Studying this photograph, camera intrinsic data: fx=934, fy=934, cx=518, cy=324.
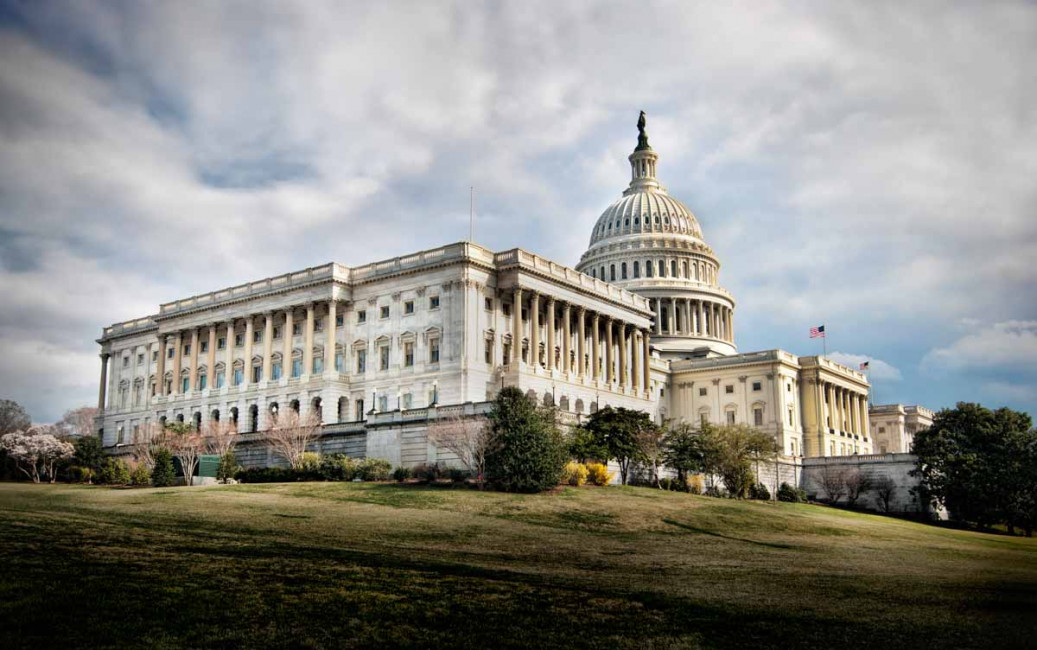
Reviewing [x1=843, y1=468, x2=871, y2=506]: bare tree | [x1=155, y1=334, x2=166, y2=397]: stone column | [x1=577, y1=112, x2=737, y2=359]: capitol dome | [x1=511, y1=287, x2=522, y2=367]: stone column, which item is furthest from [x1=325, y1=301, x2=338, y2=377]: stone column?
[x1=577, y1=112, x2=737, y2=359]: capitol dome

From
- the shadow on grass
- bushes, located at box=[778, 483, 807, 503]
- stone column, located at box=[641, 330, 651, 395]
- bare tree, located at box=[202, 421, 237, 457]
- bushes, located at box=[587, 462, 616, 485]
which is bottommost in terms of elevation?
the shadow on grass

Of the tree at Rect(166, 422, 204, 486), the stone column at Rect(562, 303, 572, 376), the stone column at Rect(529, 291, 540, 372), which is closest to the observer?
the tree at Rect(166, 422, 204, 486)

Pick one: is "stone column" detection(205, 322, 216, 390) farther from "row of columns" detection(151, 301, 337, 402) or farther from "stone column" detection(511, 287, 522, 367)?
"stone column" detection(511, 287, 522, 367)

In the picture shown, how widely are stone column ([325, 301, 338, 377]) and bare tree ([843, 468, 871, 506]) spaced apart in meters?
53.5

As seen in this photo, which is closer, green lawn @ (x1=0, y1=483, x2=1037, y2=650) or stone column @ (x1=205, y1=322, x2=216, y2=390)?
green lawn @ (x1=0, y1=483, x2=1037, y2=650)

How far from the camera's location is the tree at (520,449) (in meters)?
55.2

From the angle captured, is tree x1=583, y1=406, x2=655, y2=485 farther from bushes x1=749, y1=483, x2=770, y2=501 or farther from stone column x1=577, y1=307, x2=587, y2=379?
stone column x1=577, y1=307, x2=587, y2=379

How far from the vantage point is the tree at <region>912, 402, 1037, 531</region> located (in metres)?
76.8

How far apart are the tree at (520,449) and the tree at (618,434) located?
1017cm

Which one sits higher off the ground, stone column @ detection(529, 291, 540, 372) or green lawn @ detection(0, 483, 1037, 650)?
stone column @ detection(529, 291, 540, 372)

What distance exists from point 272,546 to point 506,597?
10467 millimetres

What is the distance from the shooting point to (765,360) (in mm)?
116688

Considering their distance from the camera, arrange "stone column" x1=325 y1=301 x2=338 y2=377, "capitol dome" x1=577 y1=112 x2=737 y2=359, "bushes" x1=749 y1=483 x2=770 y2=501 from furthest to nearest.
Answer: "capitol dome" x1=577 y1=112 x2=737 y2=359, "stone column" x1=325 y1=301 x2=338 y2=377, "bushes" x1=749 y1=483 x2=770 y2=501

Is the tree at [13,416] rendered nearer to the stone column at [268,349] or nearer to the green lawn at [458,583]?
the stone column at [268,349]
